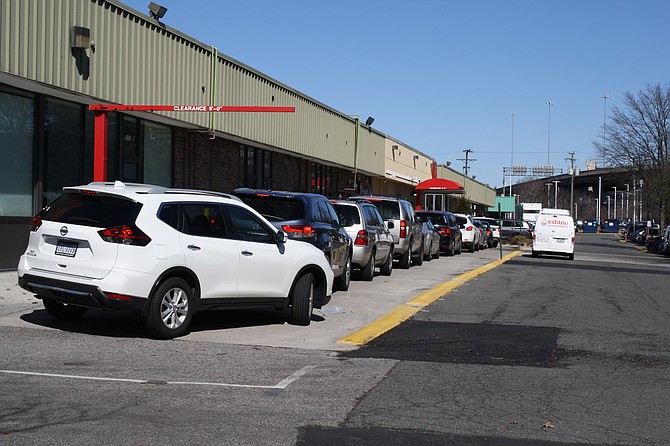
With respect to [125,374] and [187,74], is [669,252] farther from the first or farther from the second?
[125,374]

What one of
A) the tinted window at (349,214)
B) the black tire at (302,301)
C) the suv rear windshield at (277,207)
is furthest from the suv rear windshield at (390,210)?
the black tire at (302,301)

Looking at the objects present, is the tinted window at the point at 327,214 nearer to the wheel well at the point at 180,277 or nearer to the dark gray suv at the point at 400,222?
the wheel well at the point at 180,277

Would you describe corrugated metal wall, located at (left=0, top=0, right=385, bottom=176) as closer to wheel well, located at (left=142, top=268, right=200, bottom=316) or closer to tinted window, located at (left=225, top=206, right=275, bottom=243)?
tinted window, located at (left=225, top=206, right=275, bottom=243)

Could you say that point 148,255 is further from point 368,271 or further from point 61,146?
point 368,271

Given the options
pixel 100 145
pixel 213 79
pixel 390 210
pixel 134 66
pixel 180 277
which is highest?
pixel 213 79

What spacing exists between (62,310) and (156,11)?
10.2 meters

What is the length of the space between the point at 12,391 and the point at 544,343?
651 cm

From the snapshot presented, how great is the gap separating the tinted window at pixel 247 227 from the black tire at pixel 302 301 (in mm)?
812

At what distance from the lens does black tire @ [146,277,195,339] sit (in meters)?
9.44

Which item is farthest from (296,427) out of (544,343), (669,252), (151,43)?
(669,252)

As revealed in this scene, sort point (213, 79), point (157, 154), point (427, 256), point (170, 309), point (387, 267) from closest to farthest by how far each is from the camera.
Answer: point (170, 309) < point (387, 267) < point (157, 154) < point (213, 79) < point (427, 256)

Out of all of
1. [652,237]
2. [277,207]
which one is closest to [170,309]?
[277,207]

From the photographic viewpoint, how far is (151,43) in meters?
18.9

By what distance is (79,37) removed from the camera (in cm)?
1580
